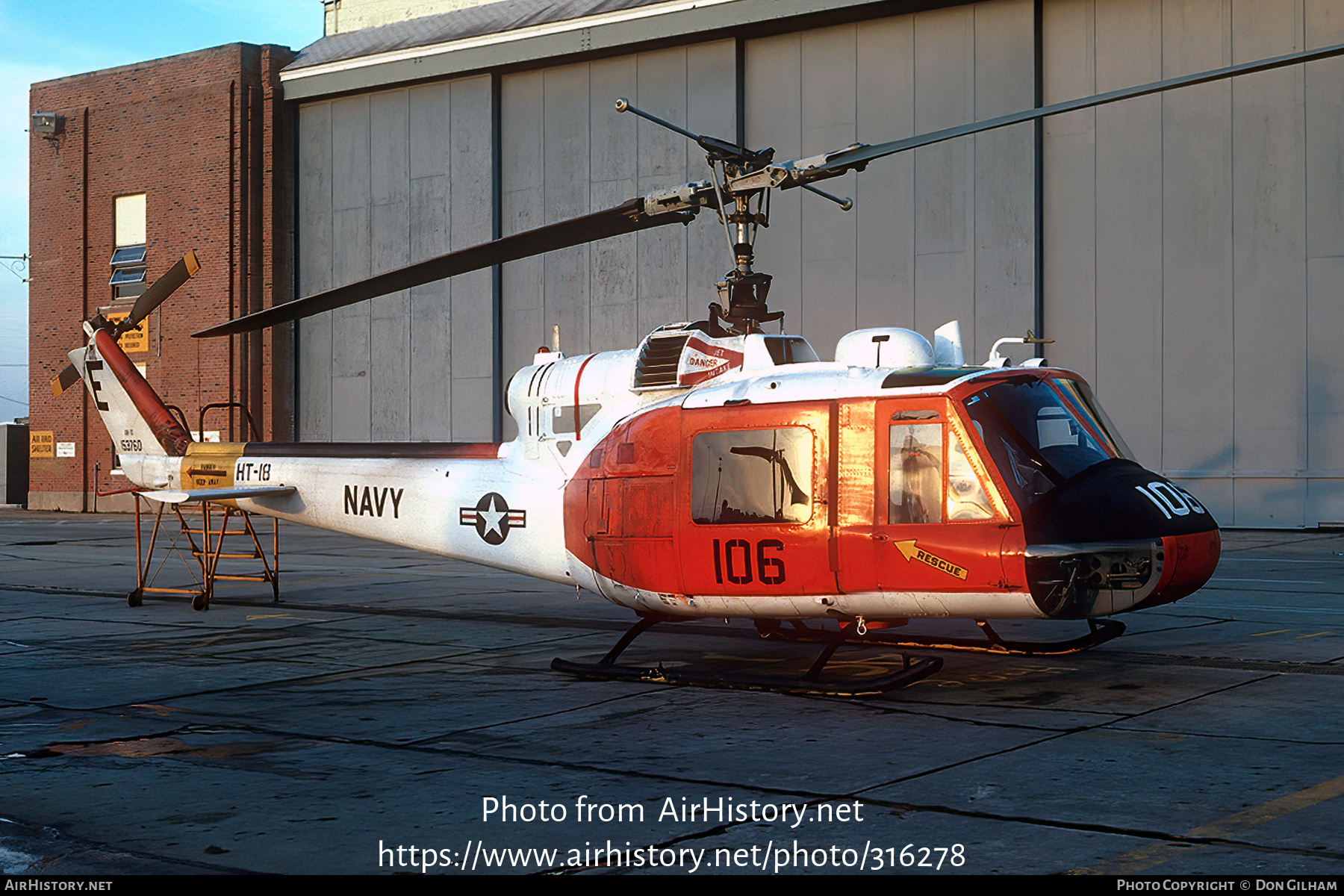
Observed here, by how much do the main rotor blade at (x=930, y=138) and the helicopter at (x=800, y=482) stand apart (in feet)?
0.09

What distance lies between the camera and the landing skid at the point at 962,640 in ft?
31.7

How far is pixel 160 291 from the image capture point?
1498 centimetres

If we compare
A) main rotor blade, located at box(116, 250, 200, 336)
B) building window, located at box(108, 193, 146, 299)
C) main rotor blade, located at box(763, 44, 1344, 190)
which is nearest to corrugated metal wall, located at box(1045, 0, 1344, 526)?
main rotor blade, located at box(763, 44, 1344, 190)

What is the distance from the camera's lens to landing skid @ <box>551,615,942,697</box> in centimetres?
845

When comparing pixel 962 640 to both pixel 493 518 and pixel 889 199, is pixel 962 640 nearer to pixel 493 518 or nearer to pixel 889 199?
pixel 493 518

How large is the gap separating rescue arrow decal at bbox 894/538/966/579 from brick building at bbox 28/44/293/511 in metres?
28.4

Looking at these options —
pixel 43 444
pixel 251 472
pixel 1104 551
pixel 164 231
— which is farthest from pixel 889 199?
pixel 43 444

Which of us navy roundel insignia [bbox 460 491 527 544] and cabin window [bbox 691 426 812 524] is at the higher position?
cabin window [bbox 691 426 812 524]

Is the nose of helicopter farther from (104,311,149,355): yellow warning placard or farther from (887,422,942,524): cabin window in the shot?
(104,311,149,355): yellow warning placard

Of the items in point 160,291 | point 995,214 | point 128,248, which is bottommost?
point 160,291

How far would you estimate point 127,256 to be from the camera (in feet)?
124

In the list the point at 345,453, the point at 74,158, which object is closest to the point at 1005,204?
the point at 345,453

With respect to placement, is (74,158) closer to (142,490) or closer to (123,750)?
(142,490)

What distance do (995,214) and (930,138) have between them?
756 inches
